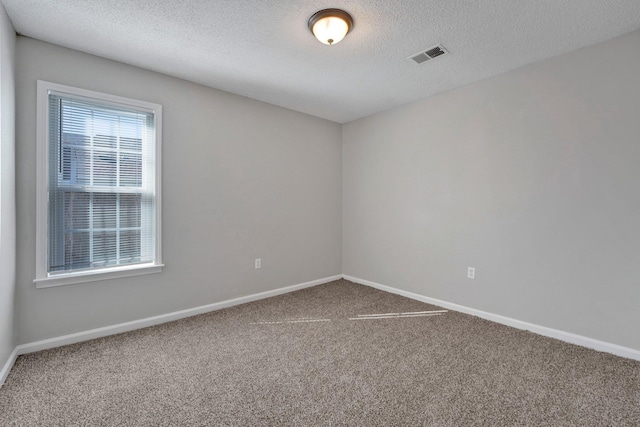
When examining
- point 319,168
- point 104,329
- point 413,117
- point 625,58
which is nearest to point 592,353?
point 625,58

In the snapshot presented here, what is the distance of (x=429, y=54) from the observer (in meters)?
2.51

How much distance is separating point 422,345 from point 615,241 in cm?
172

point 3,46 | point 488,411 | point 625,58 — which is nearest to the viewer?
point 488,411

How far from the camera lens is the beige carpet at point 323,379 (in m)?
1.62

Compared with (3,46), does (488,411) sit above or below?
below

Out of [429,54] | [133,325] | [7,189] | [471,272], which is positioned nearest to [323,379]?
[133,325]

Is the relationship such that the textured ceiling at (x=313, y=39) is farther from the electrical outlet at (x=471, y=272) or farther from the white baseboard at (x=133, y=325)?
the white baseboard at (x=133, y=325)

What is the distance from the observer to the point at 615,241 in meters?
2.29

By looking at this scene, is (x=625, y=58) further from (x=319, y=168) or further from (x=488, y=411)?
(x=319, y=168)

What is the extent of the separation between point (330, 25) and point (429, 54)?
100 cm

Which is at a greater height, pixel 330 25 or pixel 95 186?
pixel 330 25

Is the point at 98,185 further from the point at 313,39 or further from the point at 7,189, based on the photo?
the point at 313,39

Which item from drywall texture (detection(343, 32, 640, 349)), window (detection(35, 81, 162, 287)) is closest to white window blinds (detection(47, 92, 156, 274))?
window (detection(35, 81, 162, 287))

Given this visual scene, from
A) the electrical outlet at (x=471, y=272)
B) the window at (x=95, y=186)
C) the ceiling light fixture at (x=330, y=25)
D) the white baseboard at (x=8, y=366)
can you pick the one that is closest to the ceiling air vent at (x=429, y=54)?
the ceiling light fixture at (x=330, y=25)
